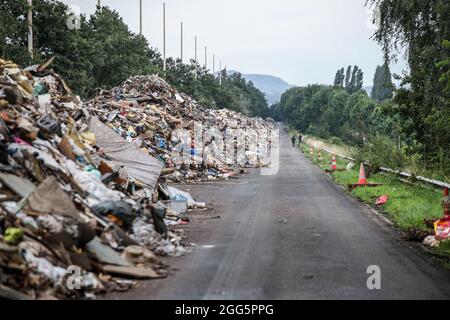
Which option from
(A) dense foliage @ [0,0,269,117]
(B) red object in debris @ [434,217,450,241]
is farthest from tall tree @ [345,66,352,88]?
(B) red object in debris @ [434,217,450,241]

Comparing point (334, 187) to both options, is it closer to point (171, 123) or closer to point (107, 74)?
point (171, 123)

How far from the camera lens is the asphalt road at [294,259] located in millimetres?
6673

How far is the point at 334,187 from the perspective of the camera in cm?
2059

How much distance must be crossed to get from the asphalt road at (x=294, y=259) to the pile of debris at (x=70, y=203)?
543 millimetres

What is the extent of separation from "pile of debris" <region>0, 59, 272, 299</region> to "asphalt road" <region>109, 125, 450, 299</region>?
54 centimetres

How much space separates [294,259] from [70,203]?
334cm

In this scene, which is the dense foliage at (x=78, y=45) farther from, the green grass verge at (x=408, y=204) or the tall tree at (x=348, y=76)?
the tall tree at (x=348, y=76)

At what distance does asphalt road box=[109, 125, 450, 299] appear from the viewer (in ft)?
21.9

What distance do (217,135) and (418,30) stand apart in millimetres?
21059

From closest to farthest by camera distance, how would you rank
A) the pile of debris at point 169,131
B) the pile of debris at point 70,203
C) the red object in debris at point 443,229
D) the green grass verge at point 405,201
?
the pile of debris at point 70,203 → the red object in debris at point 443,229 → the green grass verge at point 405,201 → the pile of debris at point 169,131

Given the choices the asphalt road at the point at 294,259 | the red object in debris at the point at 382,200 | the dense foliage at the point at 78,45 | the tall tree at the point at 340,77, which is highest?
the tall tree at the point at 340,77

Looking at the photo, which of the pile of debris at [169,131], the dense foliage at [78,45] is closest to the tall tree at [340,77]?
the dense foliage at [78,45]

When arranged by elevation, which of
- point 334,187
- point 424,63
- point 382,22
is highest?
point 382,22

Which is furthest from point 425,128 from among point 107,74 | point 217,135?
point 107,74
